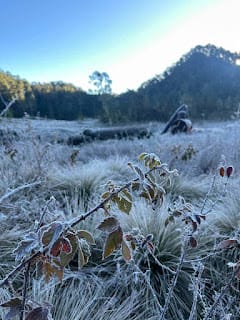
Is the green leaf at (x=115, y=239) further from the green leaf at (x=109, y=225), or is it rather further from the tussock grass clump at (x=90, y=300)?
the tussock grass clump at (x=90, y=300)

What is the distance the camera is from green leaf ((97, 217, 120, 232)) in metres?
0.78

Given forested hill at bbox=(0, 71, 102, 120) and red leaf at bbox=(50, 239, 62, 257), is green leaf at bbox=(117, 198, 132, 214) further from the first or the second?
forested hill at bbox=(0, 71, 102, 120)

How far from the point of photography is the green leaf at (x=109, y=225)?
0.78m

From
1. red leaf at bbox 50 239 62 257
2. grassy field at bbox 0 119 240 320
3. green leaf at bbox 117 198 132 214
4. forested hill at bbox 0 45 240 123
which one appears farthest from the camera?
forested hill at bbox 0 45 240 123

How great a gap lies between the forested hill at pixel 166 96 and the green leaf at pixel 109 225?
24.0 meters

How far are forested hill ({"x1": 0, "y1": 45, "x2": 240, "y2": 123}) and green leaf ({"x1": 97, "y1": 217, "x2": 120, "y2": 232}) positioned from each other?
945 inches

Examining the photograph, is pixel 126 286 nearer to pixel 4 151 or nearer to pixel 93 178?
pixel 93 178

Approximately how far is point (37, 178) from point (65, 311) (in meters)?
2.16

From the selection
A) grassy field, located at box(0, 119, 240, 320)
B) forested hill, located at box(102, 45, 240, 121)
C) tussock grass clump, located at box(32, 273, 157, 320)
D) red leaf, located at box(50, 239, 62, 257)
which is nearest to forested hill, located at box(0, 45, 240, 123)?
forested hill, located at box(102, 45, 240, 121)

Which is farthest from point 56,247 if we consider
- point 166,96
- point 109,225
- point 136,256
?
point 166,96

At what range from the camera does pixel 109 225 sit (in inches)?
31.1

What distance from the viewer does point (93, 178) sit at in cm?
382

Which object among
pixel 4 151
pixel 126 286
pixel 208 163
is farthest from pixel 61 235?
pixel 208 163

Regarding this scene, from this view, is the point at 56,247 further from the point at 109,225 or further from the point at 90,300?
the point at 90,300
